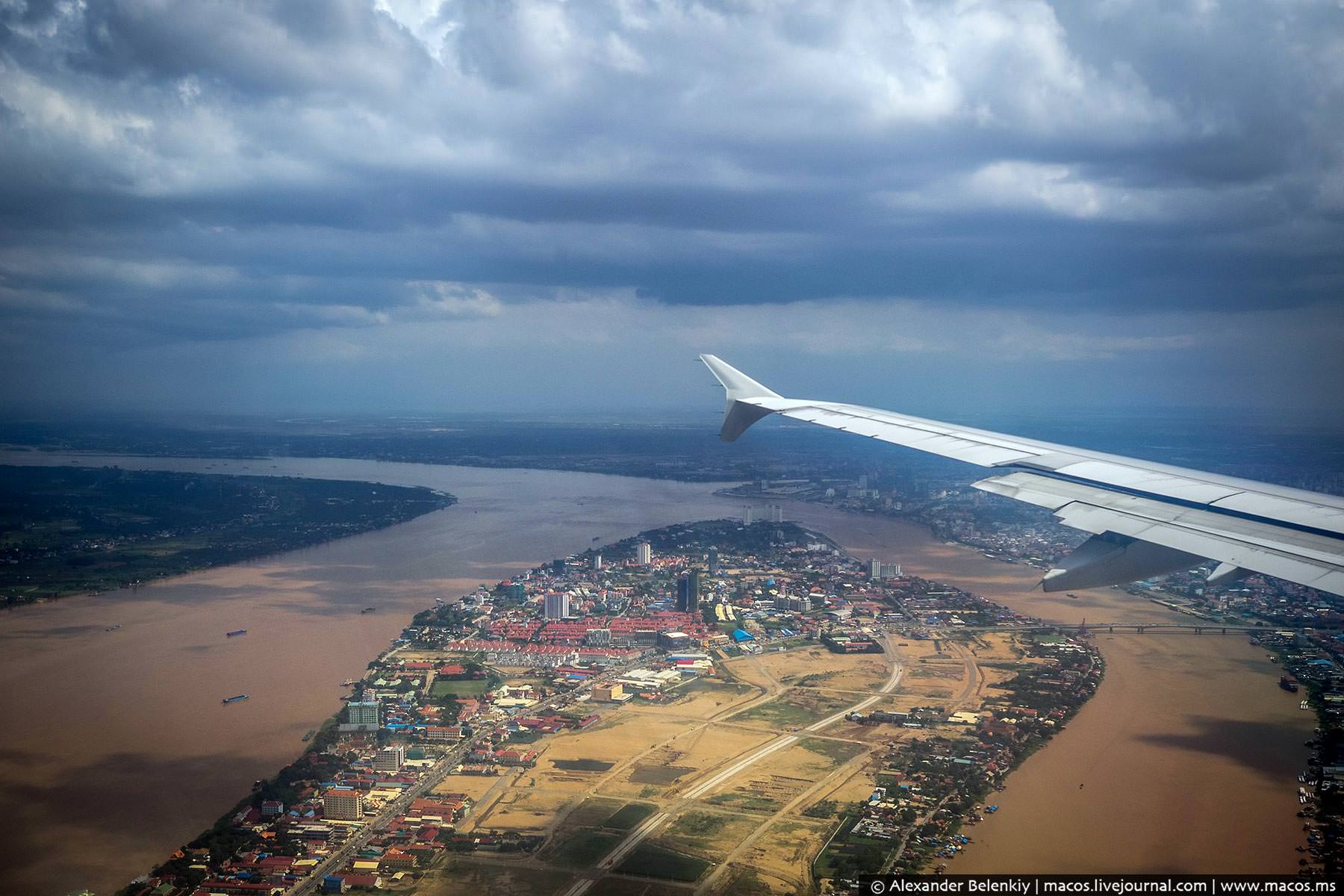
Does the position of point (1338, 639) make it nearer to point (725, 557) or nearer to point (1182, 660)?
point (1182, 660)

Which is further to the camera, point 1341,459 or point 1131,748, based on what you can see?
point 1341,459

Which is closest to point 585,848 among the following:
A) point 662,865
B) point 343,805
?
point 662,865

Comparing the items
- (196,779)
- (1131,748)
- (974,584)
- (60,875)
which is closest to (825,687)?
(1131,748)

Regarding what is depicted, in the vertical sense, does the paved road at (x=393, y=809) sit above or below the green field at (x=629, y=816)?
below

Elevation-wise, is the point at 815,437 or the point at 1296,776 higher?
the point at 815,437

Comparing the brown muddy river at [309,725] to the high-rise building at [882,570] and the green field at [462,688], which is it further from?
the green field at [462,688]

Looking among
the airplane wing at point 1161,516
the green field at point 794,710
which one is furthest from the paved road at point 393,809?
the airplane wing at point 1161,516

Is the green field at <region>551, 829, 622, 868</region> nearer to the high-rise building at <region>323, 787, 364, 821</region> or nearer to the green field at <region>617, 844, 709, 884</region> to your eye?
the green field at <region>617, 844, 709, 884</region>
